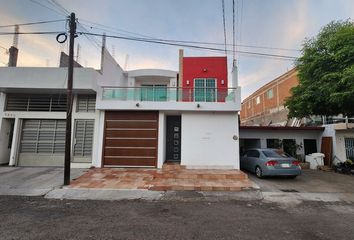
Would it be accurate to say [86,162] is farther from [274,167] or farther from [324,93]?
[324,93]

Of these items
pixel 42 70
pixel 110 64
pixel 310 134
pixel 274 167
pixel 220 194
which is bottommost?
pixel 220 194

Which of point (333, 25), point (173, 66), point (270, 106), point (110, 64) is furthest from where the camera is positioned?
point (270, 106)

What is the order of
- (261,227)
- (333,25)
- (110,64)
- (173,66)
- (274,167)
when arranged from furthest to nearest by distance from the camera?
(173,66)
(110,64)
(333,25)
(274,167)
(261,227)

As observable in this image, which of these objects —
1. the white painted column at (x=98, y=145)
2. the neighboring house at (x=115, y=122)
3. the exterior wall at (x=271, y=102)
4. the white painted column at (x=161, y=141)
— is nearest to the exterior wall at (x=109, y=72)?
the neighboring house at (x=115, y=122)

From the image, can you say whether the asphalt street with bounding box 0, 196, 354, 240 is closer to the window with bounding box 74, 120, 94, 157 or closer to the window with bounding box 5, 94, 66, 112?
the window with bounding box 74, 120, 94, 157

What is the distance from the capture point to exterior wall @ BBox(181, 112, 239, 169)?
11.0m

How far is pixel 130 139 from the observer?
11.4m

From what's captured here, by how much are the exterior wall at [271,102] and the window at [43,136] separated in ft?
66.0

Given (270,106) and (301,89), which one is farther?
(270,106)

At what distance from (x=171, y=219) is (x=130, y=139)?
279 inches

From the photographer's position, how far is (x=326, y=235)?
13.4 feet

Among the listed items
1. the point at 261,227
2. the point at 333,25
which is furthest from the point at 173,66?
the point at 261,227

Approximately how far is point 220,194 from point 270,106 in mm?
23965

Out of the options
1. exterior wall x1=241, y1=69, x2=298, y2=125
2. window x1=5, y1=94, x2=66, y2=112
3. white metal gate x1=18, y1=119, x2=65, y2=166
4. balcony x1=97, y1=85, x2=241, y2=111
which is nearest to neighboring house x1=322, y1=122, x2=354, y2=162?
exterior wall x1=241, y1=69, x2=298, y2=125
